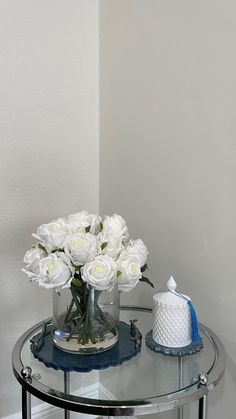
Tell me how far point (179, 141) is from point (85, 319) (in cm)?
57

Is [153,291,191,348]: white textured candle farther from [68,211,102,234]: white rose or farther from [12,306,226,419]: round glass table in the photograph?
[68,211,102,234]: white rose

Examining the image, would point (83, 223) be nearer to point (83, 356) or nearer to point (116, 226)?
point (116, 226)

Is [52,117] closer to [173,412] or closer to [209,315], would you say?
[209,315]

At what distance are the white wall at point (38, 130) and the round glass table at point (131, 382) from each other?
1.37ft

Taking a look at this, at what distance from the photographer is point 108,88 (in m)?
1.65

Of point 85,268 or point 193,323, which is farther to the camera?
point 193,323

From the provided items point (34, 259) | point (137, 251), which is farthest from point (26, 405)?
point (137, 251)

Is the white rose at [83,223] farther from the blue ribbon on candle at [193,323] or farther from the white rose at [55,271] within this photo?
the blue ribbon on candle at [193,323]

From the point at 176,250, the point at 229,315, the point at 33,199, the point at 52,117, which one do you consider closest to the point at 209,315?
the point at 229,315

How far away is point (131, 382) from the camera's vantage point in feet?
3.54


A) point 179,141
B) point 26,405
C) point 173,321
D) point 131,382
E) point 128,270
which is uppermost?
point 179,141

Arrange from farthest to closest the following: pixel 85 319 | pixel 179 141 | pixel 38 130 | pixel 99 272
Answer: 1. pixel 38 130
2. pixel 179 141
3. pixel 85 319
4. pixel 99 272

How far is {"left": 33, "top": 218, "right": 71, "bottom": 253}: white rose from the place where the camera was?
1111 millimetres

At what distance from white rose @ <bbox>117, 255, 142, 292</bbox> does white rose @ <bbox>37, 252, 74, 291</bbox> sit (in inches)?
4.4
